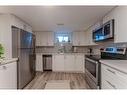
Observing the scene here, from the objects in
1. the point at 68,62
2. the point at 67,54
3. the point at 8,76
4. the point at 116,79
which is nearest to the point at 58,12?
the point at 8,76

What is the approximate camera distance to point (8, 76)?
116 inches

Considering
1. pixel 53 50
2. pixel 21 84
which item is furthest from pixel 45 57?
pixel 21 84

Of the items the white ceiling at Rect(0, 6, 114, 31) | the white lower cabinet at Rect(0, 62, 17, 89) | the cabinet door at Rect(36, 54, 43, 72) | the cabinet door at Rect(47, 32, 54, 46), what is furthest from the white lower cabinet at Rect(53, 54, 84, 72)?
the white lower cabinet at Rect(0, 62, 17, 89)

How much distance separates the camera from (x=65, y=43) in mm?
7770

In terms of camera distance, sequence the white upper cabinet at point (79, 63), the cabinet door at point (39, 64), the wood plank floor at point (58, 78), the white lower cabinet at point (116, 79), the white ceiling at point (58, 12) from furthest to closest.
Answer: the cabinet door at point (39, 64) → the white upper cabinet at point (79, 63) → the wood plank floor at point (58, 78) → the white ceiling at point (58, 12) → the white lower cabinet at point (116, 79)

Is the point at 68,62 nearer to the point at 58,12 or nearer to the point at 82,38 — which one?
the point at 82,38

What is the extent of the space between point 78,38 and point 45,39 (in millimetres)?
1637

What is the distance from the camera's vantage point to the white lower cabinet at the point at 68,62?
682cm

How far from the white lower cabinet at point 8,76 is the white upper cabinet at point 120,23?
2.20 metres

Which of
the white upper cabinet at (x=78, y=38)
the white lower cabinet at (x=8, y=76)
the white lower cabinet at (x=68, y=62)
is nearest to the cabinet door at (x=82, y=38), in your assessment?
the white upper cabinet at (x=78, y=38)

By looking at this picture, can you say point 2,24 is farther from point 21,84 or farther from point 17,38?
point 21,84

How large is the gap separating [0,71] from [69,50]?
5366 millimetres

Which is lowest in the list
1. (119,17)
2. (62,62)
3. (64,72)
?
(64,72)

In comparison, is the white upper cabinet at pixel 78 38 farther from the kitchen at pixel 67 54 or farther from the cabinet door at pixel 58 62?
the cabinet door at pixel 58 62
